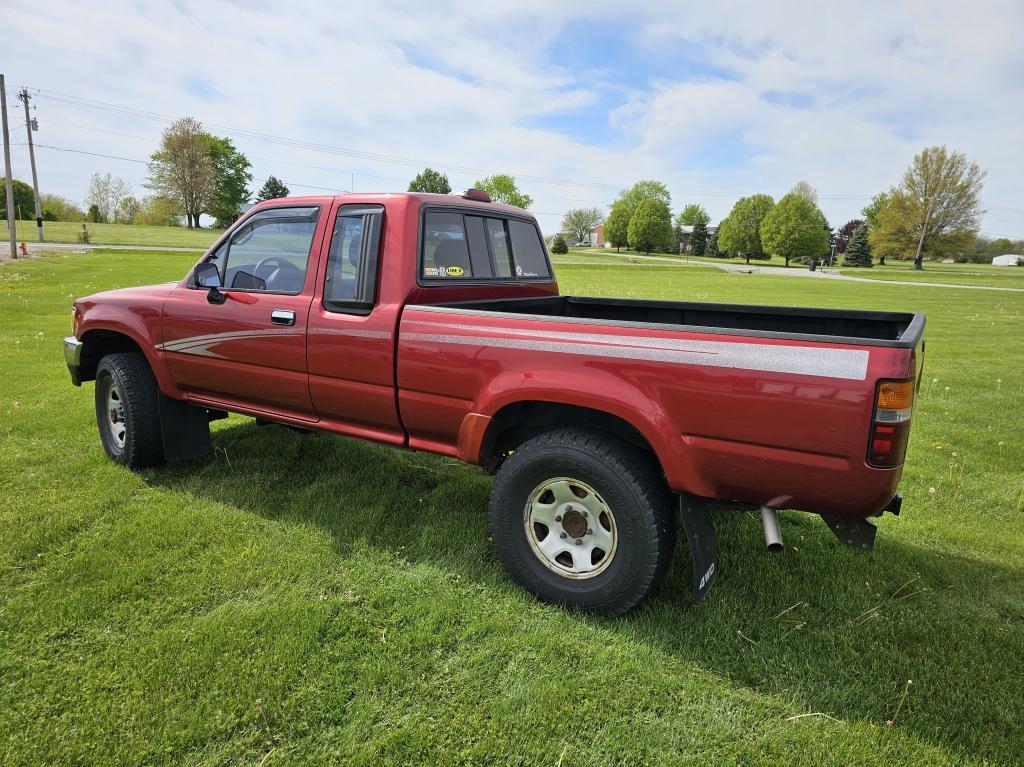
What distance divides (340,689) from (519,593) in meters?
0.99

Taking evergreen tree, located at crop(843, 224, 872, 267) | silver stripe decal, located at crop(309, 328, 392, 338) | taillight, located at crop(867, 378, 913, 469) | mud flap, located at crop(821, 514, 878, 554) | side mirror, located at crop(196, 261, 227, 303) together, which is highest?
evergreen tree, located at crop(843, 224, 872, 267)

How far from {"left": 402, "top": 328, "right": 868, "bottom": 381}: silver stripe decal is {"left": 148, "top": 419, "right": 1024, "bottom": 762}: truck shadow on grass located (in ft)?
4.18

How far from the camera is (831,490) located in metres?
2.49

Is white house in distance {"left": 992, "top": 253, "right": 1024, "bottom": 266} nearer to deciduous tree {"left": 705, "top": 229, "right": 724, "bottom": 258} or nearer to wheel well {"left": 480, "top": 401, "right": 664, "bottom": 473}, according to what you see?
deciduous tree {"left": 705, "top": 229, "right": 724, "bottom": 258}

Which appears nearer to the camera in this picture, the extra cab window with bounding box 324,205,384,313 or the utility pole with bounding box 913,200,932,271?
the extra cab window with bounding box 324,205,384,313

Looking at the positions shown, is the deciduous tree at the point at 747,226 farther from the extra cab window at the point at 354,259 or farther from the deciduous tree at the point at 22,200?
the extra cab window at the point at 354,259

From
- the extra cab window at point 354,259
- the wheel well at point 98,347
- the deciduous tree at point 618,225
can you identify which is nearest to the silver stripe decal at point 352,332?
the extra cab window at point 354,259

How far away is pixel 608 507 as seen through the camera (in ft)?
9.61

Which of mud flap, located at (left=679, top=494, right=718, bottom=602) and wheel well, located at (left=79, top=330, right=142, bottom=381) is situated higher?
wheel well, located at (left=79, top=330, right=142, bottom=381)

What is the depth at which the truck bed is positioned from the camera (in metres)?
3.63

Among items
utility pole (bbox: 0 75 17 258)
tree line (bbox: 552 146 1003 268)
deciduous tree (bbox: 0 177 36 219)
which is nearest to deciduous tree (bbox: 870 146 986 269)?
tree line (bbox: 552 146 1003 268)

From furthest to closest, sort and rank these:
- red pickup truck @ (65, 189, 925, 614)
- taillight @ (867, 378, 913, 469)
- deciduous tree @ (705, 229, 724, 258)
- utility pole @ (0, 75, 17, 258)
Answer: deciduous tree @ (705, 229, 724, 258) < utility pole @ (0, 75, 17, 258) < red pickup truck @ (65, 189, 925, 614) < taillight @ (867, 378, 913, 469)

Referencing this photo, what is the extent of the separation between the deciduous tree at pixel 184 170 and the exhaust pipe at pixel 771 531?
77.9m

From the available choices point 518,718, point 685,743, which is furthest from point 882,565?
point 518,718
